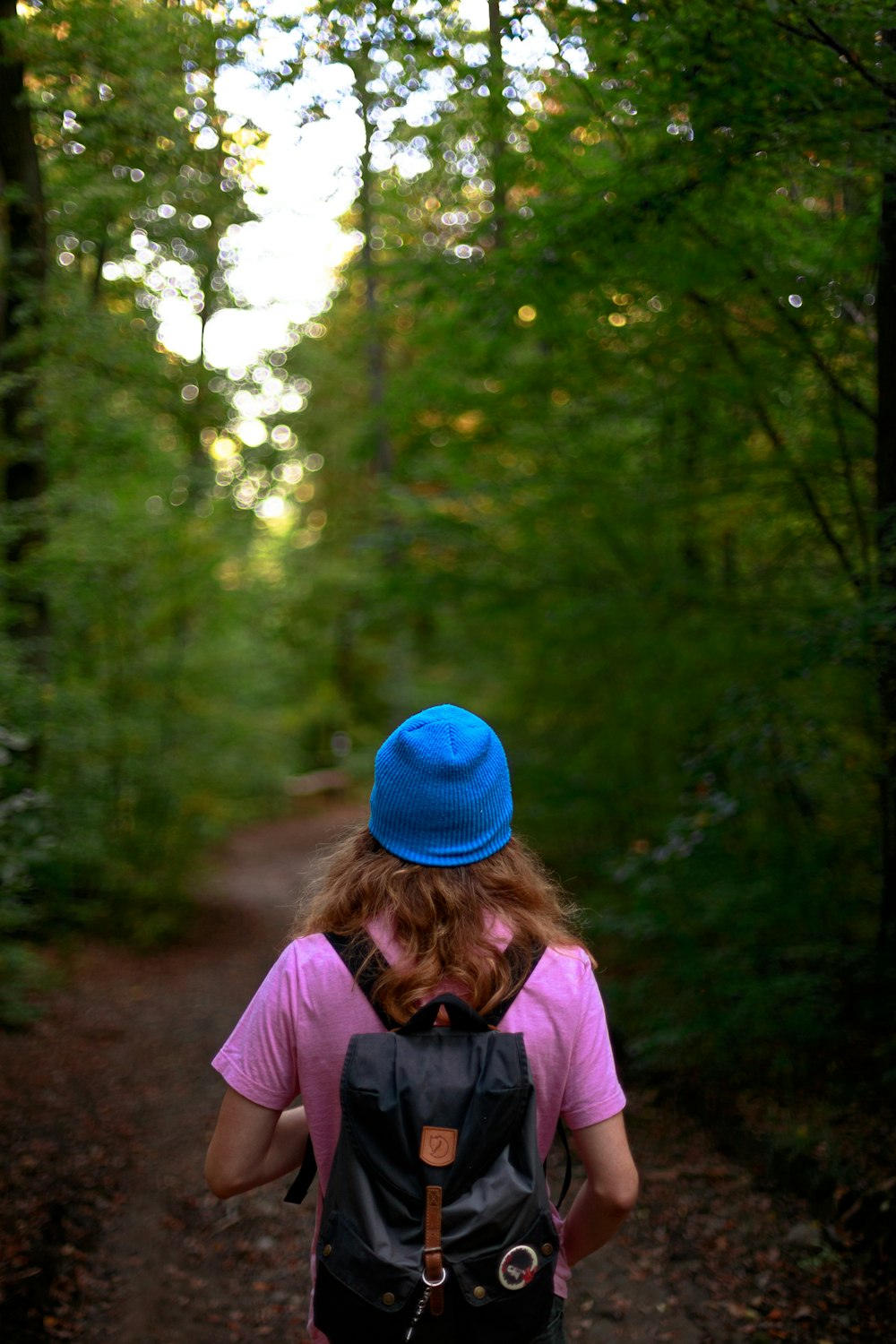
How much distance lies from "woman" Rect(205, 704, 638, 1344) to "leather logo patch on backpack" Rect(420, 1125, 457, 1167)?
186 mm

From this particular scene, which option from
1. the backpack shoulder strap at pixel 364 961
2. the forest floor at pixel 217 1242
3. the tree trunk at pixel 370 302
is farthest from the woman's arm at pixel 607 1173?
the tree trunk at pixel 370 302

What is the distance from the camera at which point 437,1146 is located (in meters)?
1.55

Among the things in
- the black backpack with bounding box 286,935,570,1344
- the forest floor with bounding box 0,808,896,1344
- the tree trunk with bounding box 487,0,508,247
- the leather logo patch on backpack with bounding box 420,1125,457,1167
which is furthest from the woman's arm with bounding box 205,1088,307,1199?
the tree trunk with bounding box 487,0,508,247

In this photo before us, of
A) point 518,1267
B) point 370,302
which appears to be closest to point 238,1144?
point 518,1267

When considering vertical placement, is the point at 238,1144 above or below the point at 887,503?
below

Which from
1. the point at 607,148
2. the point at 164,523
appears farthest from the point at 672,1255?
the point at 164,523

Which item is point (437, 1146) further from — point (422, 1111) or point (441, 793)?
point (441, 793)

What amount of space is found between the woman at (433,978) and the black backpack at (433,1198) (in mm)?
107

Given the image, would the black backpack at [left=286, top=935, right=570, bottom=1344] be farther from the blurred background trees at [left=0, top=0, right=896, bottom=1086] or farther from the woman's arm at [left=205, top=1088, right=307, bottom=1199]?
the blurred background trees at [left=0, top=0, right=896, bottom=1086]

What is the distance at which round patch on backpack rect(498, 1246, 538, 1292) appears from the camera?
157 cm

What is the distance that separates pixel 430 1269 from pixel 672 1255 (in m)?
2.87

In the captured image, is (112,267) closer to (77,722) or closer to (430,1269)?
(77,722)

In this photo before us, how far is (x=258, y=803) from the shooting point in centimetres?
1797

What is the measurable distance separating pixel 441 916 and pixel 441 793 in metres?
0.21
